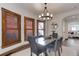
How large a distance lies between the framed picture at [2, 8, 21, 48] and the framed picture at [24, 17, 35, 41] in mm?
153

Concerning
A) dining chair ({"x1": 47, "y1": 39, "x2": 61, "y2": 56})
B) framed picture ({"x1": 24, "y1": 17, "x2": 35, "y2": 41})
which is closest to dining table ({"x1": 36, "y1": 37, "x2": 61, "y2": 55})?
dining chair ({"x1": 47, "y1": 39, "x2": 61, "y2": 56})

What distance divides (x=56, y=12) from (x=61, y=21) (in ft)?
0.93

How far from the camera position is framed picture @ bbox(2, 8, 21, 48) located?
1889 mm

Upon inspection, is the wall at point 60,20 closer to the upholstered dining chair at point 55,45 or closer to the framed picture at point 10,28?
the upholstered dining chair at point 55,45

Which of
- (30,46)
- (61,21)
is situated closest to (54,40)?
(61,21)

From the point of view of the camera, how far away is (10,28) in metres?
1.96

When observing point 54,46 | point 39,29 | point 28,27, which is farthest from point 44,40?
point 28,27

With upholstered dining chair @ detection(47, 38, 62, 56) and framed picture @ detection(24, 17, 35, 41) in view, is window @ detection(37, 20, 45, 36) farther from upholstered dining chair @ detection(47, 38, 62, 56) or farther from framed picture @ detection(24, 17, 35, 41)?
upholstered dining chair @ detection(47, 38, 62, 56)

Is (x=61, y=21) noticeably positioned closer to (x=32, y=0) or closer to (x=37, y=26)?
(x=37, y=26)

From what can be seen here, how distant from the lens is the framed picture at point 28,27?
7.09ft

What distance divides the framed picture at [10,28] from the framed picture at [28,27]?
153mm

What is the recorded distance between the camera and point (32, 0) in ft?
4.16

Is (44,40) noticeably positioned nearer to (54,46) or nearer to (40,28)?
(54,46)

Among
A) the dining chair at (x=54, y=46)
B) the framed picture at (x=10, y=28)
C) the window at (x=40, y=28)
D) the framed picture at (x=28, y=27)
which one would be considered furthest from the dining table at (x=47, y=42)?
the framed picture at (x=10, y=28)
